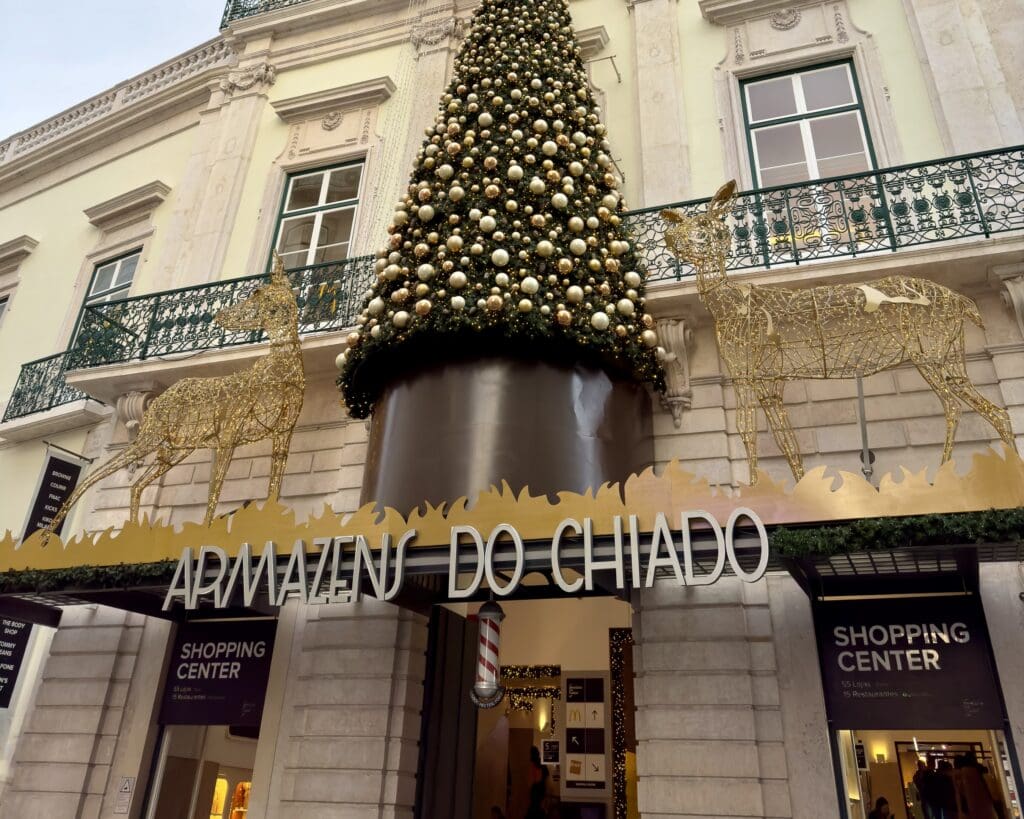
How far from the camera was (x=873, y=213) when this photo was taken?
26.2ft

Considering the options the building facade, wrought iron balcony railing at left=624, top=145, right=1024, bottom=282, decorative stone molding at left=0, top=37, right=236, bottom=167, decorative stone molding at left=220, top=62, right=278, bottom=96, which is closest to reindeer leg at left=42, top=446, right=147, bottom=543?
the building facade

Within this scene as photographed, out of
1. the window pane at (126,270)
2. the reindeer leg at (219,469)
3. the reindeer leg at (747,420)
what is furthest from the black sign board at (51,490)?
the reindeer leg at (747,420)

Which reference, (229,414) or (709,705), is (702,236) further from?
(229,414)

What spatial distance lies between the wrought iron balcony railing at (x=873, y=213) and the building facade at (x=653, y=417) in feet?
0.16

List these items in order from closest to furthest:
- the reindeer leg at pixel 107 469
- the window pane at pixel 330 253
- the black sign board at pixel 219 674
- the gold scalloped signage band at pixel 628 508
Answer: the gold scalloped signage band at pixel 628 508 → the black sign board at pixel 219 674 → the reindeer leg at pixel 107 469 → the window pane at pixel 330 253

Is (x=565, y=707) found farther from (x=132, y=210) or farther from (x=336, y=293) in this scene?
(x=132, y=210)

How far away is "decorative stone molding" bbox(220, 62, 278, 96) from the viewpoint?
13430mm

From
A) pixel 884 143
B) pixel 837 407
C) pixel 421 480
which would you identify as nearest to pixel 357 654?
pixel 421 480

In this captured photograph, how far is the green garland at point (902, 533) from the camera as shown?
4.91 m

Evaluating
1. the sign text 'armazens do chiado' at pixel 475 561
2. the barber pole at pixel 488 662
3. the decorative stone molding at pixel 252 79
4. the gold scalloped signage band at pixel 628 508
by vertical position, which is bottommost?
the barber pole at pixel 488 662

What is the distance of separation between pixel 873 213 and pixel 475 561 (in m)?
5.47

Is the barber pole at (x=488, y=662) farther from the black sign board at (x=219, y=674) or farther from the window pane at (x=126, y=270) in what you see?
the window pane at (x=126, y=270)

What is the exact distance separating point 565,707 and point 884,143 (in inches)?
312

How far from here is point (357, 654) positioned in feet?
25.2
